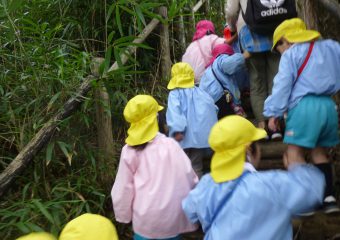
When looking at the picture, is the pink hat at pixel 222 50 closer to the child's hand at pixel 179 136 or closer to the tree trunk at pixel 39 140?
the child's hand at pixel 179 136

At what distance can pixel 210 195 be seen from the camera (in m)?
1.98

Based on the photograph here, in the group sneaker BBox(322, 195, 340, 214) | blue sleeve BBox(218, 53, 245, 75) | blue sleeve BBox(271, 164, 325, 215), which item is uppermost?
blue sleeve BBox(218, 53, 245, 75)

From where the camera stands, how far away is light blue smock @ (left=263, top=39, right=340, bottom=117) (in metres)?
2.71

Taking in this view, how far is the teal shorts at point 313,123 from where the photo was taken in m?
2.69

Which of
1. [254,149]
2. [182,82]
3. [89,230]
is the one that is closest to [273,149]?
[182,82]

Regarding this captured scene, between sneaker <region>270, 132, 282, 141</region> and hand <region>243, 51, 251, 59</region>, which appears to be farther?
hand <region>243, 51, 251, 59</region>

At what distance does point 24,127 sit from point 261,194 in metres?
2.11

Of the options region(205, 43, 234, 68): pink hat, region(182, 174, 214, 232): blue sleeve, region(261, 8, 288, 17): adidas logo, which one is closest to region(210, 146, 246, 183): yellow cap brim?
region(182, 174, 214, 232): blue sleeve

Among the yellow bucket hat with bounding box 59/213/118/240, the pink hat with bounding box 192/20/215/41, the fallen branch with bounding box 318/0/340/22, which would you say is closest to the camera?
the yellow bucket hat with bounding box 59/213/118/240

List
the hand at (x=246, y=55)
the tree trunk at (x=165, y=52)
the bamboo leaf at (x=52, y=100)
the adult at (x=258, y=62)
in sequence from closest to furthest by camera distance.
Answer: the bamboo leaf at (x=52, y=100) → the adult at (x=258, y=62) → the hand at (x=246, y=55) → the tree trunk at (x=165, y=52)

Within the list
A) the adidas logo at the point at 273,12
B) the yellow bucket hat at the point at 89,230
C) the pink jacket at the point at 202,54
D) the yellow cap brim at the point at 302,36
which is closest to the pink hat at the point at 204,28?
the pink jacket at the point at 202,54

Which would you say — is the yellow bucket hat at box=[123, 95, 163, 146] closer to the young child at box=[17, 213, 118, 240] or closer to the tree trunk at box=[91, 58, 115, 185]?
the tree trunk at box=[91, 58, 115, 185]

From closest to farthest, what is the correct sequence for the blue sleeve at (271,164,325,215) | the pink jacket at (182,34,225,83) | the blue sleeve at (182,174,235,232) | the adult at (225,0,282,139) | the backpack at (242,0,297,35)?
the blue sleeve at (271,164,325,215) < the blue sleeve at (182,174,235,232) < the backpack at (242,0,297,35) < the adult at (225,0,282,139) < the pink jacket at (182,34,225,83)

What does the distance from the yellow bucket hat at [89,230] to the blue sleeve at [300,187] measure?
793 millimetres
